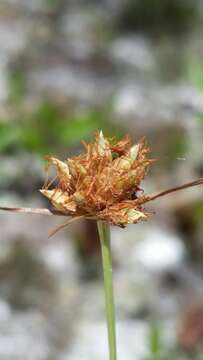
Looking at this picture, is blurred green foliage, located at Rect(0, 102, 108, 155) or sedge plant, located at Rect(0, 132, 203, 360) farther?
blurred green foliage, located at Rect(0, 102, 108, 155)

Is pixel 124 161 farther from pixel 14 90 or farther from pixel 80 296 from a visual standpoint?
pixel 14 90

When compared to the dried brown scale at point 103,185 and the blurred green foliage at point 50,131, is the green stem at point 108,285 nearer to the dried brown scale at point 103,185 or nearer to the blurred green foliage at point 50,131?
the dried brown scale at point 103,185

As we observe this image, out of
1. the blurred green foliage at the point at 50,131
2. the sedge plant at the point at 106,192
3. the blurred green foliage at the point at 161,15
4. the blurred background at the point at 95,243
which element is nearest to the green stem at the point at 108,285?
the sedge plant at the point at 106,192

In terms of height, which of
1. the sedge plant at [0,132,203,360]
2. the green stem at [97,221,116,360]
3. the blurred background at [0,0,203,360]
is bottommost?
the green stem at [97,221,116,360]

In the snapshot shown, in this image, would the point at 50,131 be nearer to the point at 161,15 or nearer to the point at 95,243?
the point at 95,243

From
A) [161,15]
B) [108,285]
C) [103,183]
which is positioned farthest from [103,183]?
[161,15]

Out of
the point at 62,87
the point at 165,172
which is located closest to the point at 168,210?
the point at 165,172

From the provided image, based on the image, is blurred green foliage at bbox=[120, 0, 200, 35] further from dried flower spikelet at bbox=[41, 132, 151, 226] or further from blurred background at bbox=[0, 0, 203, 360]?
dried flower spikelet at bbox=[41, 132, 151, 226]

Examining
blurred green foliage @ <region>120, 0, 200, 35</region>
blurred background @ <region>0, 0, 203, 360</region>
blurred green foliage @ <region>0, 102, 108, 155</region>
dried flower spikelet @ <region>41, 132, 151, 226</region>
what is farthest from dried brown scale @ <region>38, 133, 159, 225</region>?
blurred green foliage @ <region>120, 0, 200, 35</region>
